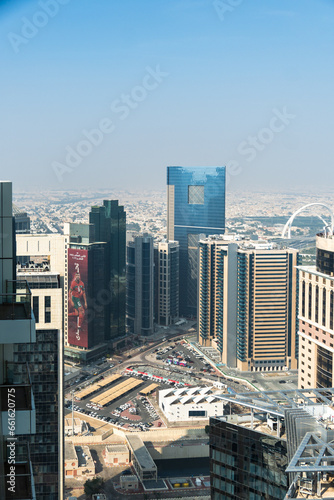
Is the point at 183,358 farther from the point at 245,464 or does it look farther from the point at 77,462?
the point at 245,464

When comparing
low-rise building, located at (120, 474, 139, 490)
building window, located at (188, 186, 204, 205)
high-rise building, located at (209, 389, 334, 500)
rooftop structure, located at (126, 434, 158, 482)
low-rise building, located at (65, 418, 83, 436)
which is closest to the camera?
high-rise building, located at (209, 389, 334, 500)

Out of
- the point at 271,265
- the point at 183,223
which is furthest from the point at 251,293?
the point at 183,223

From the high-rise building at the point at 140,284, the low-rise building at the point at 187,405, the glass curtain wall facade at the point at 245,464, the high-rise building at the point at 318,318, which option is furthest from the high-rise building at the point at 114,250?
the glass curtain wall facade at the point at 245,464

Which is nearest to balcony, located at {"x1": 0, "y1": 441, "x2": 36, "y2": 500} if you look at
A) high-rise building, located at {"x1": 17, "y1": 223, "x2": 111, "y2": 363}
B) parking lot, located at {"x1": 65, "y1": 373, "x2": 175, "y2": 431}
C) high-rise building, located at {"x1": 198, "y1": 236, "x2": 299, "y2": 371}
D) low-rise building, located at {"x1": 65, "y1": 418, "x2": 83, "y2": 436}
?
low-rise building, located at {"x1": 65, "y1": 418, "x2": 83, "y2": 436}

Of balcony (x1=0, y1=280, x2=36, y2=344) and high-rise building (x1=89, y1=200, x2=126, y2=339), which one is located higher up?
balcony (x1=0, y1=280, x2=36, y2=344)

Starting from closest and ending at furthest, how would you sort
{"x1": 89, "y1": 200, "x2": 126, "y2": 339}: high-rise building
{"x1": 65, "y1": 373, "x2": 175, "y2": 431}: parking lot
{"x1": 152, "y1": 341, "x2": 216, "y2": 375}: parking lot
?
{"x1": 65, "y1": 373, "x2": 175, "y2": 431}: parking lot, {"x1": 152, "y1": 341, "x2": 216, "y2": 375}: parking lot, {"x1": 89, "y1": 200, "x2": 126, "y2": 339}: high-rise building

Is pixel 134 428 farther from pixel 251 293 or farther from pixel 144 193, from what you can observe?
pixel 144 193

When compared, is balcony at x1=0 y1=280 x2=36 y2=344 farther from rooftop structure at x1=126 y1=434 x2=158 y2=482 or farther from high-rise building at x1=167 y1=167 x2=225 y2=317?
high-rise building at x1=167 y1=167 x2=225 y2=317

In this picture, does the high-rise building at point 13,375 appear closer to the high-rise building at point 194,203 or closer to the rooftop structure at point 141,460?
the rooftop structure at point 141,460
